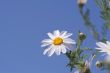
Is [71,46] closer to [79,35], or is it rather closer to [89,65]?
[79,35]

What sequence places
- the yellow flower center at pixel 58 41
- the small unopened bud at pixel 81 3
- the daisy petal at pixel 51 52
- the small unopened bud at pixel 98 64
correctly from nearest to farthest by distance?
1. the small unopened bud at pixel 98 64
2. the daisy petal at pixel 51 52
3. the yellow flower center at pixel 58 41
4. the small unopened bud at pixel 81 3

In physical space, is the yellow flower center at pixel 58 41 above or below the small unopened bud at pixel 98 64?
above

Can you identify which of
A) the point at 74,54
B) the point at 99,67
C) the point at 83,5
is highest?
the point at 83,5

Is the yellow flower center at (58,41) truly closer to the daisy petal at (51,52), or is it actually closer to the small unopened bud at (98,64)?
the daisy petal at (51,52)

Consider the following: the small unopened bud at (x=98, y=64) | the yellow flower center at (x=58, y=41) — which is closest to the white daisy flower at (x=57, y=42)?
the yellow flower center at (x=58, y=41)

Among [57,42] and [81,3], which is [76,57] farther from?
[81,3]

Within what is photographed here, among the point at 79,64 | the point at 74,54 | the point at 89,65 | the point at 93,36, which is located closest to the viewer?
the point at 89,65

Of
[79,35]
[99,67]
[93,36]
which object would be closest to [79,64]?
[99,67]

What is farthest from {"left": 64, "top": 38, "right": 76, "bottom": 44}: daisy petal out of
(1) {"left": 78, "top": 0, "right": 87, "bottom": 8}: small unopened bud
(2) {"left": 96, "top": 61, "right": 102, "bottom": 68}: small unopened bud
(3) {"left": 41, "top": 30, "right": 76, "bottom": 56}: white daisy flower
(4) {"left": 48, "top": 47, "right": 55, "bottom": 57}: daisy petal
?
(1) {"left": 78, "top": 0, "right": 87, "bottom": 8}: small unopened bud
